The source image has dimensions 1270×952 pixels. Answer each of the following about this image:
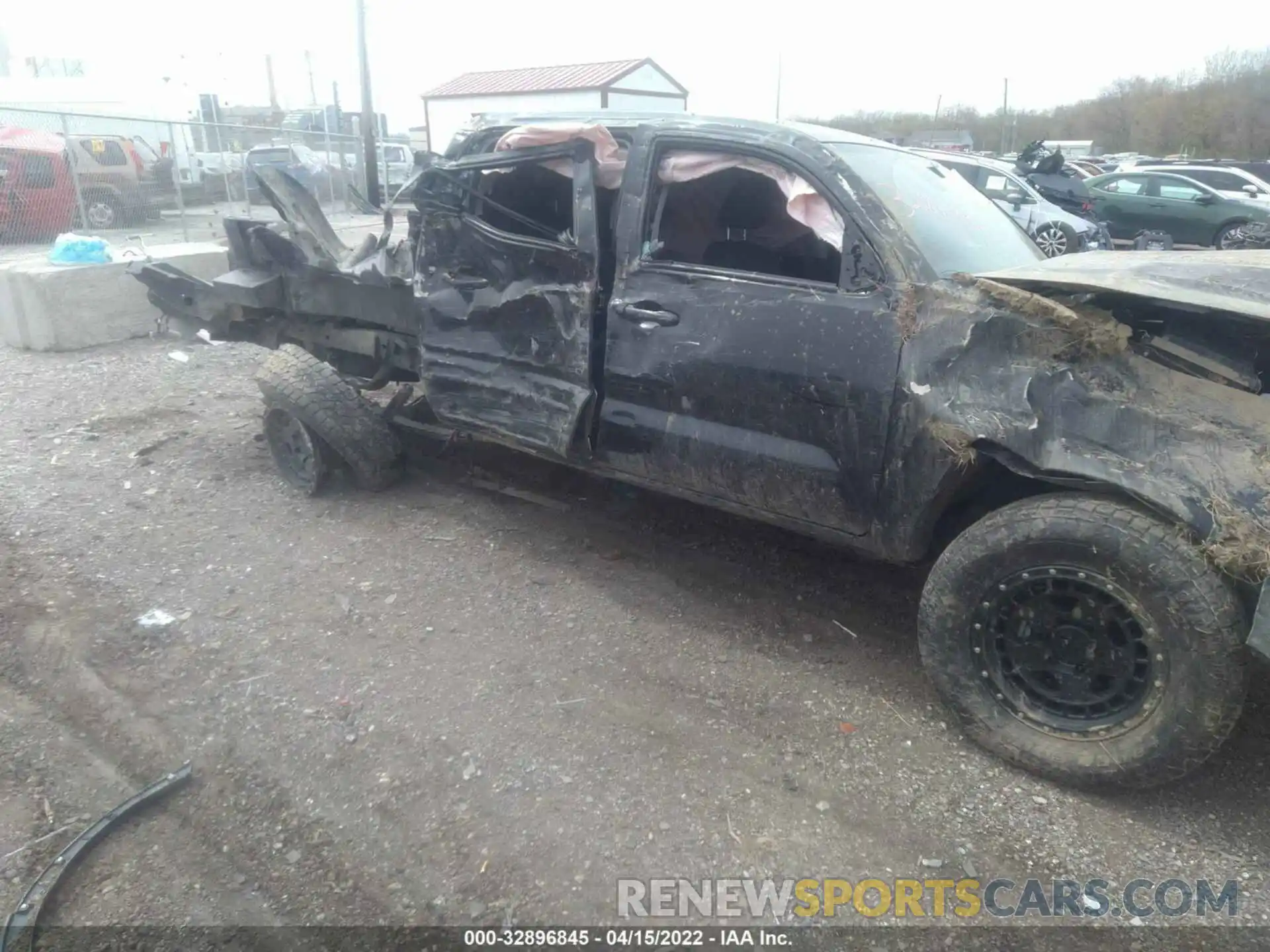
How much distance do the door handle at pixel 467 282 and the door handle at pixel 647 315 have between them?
0.79 metres

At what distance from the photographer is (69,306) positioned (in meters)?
7.70

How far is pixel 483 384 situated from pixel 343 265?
4.64ft

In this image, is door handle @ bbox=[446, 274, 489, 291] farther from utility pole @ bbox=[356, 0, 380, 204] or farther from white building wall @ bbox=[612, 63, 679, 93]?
white building wall @ bbox=[612, 63, 679, 93]

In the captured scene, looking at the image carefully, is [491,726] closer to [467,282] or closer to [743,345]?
[743,345]

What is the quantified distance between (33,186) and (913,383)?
14.4 m

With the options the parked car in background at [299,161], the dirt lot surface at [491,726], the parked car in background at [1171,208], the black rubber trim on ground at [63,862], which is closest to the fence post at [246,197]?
the parked car in background at [299,161]

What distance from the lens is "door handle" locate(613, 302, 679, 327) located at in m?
3.44

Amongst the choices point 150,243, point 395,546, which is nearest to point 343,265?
point 395,546

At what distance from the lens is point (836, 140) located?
3.51 metres

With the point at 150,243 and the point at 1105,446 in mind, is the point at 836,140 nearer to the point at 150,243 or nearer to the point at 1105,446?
the point at 1105,446

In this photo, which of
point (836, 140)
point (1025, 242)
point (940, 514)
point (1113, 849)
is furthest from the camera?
point (1025, 242)

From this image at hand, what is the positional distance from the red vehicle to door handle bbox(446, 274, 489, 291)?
38.3 ft

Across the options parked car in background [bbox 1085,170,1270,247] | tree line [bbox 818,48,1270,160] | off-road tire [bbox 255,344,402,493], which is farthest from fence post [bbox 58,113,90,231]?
tree line [bbox 818,48,1270,160]

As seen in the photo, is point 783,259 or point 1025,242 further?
point 1025,242
